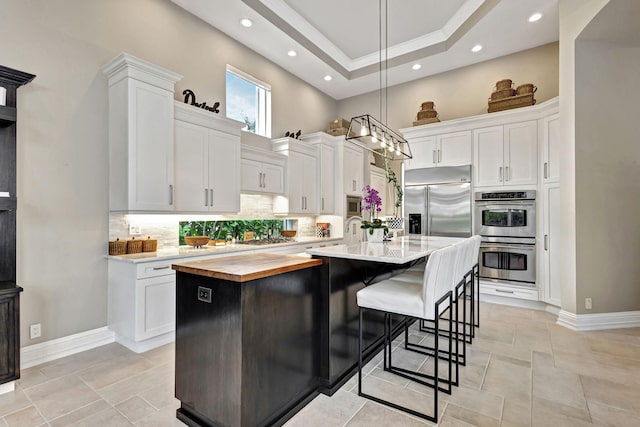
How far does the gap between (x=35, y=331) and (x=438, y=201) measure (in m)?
4.99

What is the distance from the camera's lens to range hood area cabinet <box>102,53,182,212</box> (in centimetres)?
291

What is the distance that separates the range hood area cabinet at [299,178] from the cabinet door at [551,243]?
11.0 feet

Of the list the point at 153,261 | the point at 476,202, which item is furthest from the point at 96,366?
the point at 476,202

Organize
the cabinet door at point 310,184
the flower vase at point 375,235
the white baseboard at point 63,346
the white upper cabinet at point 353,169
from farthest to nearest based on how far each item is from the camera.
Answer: the white upper cabinet at point 353,169, the cabinet door at point 310,184, the flower vase at point 375,235, the white baseboard at point 63,346

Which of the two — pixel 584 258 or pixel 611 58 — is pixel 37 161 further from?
pixel 611 58

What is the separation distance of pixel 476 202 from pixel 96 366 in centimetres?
488

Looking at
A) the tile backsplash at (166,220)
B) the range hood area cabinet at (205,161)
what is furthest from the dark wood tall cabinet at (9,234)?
the range hood area cabinet at (205,161)

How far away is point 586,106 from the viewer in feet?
11.4

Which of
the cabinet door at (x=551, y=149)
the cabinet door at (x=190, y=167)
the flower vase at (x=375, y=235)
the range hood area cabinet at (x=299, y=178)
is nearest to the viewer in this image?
the flower vase at (x=375, y=235)

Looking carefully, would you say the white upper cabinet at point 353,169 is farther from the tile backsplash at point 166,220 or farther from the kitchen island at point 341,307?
the kitchen island at point 341,307

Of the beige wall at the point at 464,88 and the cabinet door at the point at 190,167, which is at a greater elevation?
the beige wall at the point at 464,88

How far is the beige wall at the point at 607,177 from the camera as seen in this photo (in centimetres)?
347

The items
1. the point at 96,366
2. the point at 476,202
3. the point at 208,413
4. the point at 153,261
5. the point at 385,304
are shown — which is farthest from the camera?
the point at 476,202

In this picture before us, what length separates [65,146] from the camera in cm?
283
